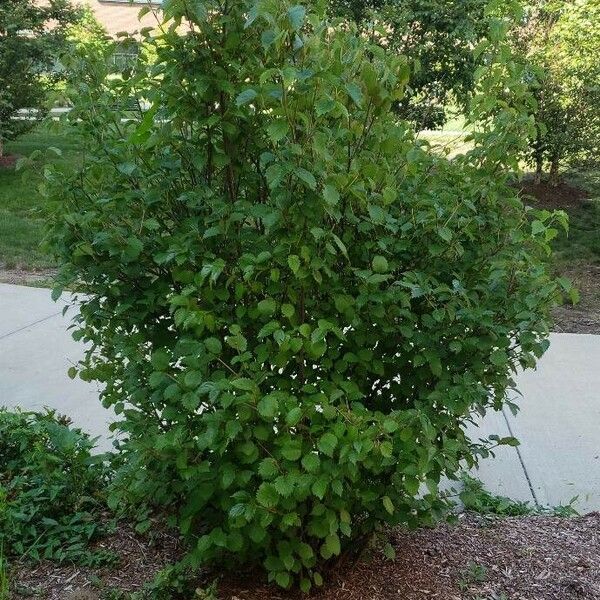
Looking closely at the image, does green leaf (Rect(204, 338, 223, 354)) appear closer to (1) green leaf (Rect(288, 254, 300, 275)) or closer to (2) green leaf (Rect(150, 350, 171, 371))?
(2) green leaf (Rect(150, 350, 171, 371))

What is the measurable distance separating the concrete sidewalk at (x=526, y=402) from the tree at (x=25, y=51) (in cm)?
585

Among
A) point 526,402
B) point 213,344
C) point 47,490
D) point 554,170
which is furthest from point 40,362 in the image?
point 554,170

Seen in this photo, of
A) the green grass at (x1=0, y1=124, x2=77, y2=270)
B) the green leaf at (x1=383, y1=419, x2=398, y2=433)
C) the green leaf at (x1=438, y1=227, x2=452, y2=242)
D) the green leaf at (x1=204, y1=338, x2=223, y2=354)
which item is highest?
the green leaf at (x1=438, y1=227, x2=452, y2=242)

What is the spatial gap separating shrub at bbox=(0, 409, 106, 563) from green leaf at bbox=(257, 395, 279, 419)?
1.26 m

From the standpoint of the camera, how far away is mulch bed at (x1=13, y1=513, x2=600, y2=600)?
111 inches

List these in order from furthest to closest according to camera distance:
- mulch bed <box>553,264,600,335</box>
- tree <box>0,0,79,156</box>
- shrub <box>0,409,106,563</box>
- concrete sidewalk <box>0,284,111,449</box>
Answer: tree <box>0,0,79,156</box> < mulch bed <box>553,264,600,335</box> < concrete sidewalk <box>0,284,111,449</box> < shrub <box>0,409,106,563</box>

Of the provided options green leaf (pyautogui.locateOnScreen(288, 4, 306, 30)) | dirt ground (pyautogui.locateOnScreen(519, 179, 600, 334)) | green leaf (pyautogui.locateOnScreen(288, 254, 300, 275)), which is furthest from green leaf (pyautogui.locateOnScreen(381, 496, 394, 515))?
dirt ground (pyautogui.locateOnScreen(519, 179, 600, 334))

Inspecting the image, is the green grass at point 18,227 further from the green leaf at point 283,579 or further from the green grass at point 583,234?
the green grass at point 583,234

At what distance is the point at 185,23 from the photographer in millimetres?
2400

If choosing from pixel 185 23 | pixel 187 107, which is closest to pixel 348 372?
pixel 187 107

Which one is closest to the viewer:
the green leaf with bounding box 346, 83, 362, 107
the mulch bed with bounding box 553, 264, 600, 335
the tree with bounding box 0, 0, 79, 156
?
the green leaf with bounding box 346, 83, 362, 107

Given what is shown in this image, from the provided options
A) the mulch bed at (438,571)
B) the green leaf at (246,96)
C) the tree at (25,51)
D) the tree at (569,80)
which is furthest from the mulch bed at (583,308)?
the tree at (25,51)

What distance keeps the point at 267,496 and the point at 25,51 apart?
11.0 metres

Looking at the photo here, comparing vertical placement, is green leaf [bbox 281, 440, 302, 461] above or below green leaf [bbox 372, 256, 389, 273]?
below
